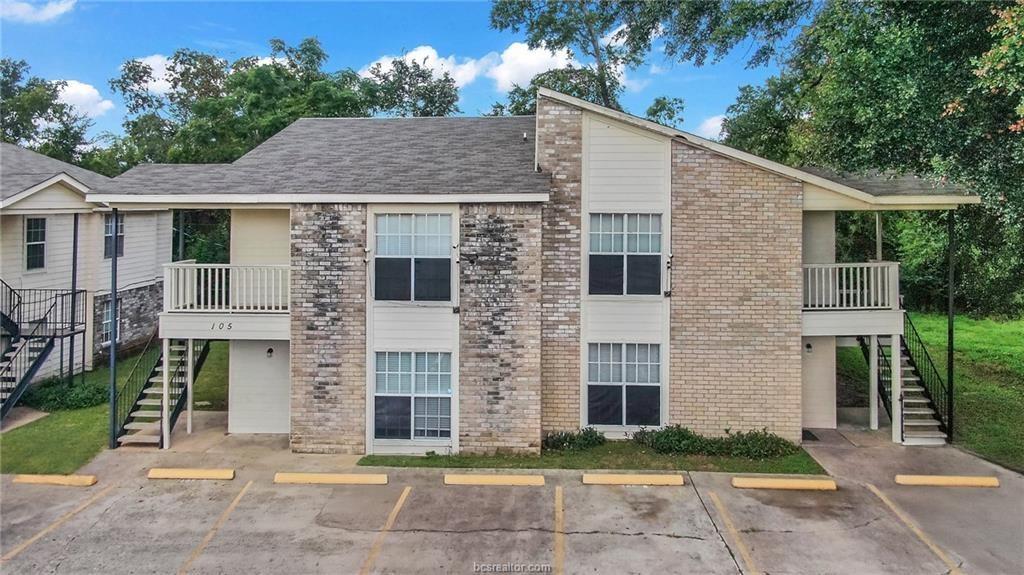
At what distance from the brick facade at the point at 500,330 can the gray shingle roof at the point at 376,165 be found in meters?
0.70

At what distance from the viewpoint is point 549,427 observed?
1275cm

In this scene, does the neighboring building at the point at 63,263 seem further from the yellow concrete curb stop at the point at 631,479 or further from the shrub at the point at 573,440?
the yellow concrete curb stop at the point at 631,479

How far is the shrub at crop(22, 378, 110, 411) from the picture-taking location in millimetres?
15297

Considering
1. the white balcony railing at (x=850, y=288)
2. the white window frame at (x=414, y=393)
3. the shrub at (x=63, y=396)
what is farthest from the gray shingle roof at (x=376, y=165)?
the shrub at (x=63, y=396)

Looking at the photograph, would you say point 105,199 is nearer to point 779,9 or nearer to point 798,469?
point 798,469

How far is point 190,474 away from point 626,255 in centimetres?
877

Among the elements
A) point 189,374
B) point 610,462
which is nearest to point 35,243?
point 189,374

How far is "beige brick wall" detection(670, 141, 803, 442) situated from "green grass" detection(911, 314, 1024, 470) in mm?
3862

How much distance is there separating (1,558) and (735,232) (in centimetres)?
1254

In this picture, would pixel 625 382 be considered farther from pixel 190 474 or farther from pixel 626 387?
pixel 190 474

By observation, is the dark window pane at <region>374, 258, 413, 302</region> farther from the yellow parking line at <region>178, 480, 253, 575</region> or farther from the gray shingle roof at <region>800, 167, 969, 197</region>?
the gray shingle roof at <region>800, 167, 969, 197</region>

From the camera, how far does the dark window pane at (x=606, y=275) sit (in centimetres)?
1273

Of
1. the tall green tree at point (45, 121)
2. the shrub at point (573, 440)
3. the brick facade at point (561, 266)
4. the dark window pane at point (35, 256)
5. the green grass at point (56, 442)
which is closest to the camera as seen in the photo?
the green grass at point (56, 442)

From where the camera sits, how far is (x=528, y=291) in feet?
39.4
